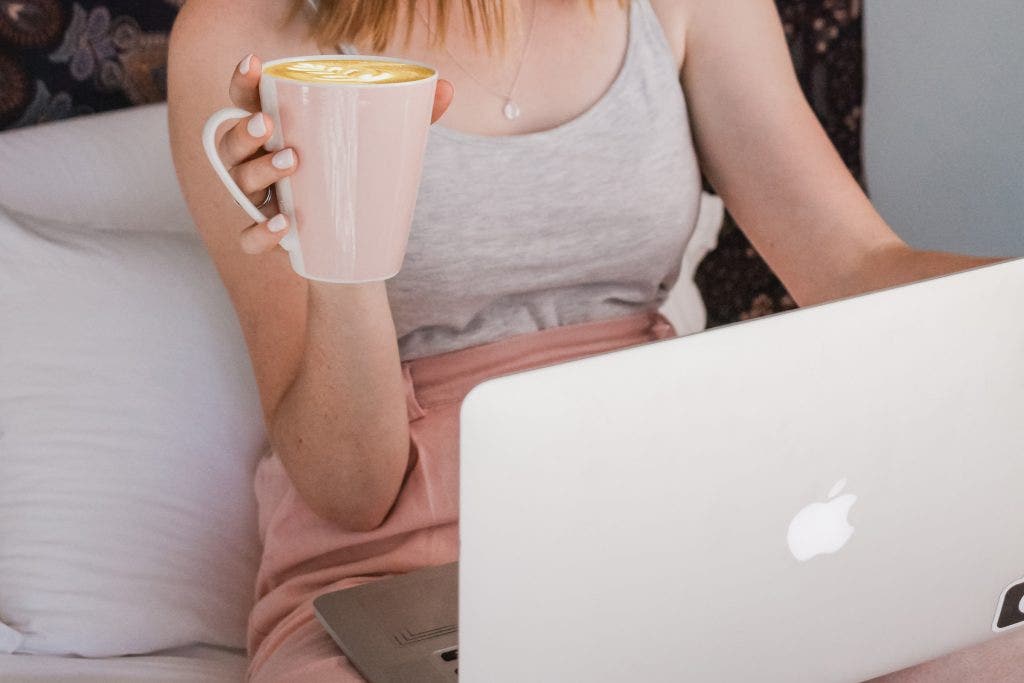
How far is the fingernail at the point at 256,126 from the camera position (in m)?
0.62

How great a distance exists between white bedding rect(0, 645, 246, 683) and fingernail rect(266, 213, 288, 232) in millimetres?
542

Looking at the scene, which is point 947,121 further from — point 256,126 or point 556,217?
point 256,126

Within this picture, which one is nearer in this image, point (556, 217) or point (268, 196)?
point (268, 196)

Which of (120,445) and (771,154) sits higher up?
(771,154)

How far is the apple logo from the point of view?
577mm

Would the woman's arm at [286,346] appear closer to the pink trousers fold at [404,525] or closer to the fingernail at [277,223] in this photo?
the pink trousers fold at [404,525]

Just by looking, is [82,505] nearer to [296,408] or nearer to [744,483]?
[296,408]

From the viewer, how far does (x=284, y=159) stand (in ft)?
2.03

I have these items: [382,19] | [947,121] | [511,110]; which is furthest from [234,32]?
[947,121]

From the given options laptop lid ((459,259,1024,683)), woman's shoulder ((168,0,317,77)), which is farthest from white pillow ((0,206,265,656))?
laptop lid ((459,259,1024,683))

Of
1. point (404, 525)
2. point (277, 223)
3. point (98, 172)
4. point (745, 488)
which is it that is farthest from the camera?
point (98, 172)

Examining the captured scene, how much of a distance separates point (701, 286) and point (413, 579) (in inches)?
36.6

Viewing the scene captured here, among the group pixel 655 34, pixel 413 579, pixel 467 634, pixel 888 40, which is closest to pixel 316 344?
pixel 413 579

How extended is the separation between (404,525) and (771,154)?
0.53 meters
